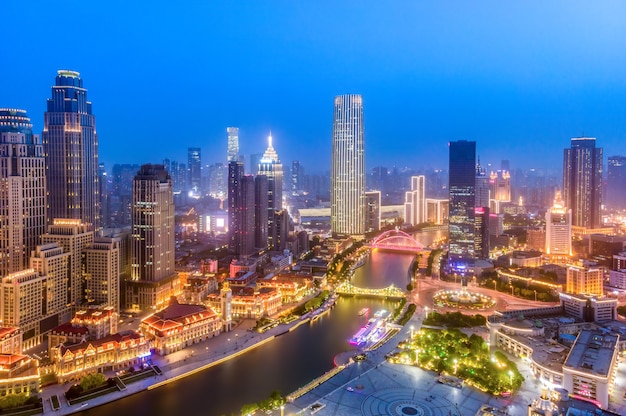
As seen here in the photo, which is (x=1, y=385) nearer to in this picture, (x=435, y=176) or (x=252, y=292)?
(x=252, y=292)

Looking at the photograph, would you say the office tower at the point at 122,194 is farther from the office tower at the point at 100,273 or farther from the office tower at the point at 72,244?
the office tower at the point at 100,273

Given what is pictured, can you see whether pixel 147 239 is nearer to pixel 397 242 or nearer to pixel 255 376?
pixel 255 376

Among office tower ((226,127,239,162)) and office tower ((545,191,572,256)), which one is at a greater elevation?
office tower ((226,127,239,162))

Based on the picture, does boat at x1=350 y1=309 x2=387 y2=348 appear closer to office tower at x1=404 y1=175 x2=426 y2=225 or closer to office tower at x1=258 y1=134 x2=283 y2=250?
office tower at x1=258 y1=134 x2=283 y2=250

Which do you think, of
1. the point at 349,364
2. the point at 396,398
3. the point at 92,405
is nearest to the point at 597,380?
the point at 396,398

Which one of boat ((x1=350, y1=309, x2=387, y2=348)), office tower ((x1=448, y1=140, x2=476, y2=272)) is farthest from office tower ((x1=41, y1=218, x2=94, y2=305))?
office tower ((x1=448, y1=140, x2=476, y2=272))

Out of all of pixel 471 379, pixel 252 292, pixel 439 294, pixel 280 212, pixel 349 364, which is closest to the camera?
pixel 471 379
